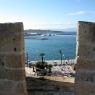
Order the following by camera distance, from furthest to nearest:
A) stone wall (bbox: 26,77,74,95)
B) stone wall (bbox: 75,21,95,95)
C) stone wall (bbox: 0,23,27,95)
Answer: stone wall (bbox: 26,77,74,95) → stone wall (bbox: 0,23,27,95) → stone wall (bbox: 75,21,95,95)

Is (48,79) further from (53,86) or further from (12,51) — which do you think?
(12,51)

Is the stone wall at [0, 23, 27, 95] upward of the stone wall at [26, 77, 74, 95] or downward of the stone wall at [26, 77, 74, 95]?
upward

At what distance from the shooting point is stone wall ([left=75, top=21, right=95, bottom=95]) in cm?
475

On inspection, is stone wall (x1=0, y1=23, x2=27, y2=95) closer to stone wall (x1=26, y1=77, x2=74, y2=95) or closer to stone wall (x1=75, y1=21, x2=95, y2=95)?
stone wall (x1=26, y1=77, x2=74, y2=95)

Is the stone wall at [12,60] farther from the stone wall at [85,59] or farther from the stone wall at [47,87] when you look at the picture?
the stone wall at [85,59]

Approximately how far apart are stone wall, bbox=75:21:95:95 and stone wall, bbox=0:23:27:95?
3.30ft

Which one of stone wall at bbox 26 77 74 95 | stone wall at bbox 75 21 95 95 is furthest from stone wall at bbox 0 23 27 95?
stone wall at bbox 75 21 95 95

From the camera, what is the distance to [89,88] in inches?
194

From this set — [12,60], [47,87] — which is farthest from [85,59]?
[12,60]

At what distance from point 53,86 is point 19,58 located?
90 centimetres

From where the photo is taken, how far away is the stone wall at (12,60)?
5.03 m

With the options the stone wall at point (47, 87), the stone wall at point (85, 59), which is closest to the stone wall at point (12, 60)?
the stone wall at point (47, 87)

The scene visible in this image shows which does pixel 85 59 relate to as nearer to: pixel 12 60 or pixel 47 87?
pixel 47 87

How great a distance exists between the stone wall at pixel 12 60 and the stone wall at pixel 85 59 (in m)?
1.01
